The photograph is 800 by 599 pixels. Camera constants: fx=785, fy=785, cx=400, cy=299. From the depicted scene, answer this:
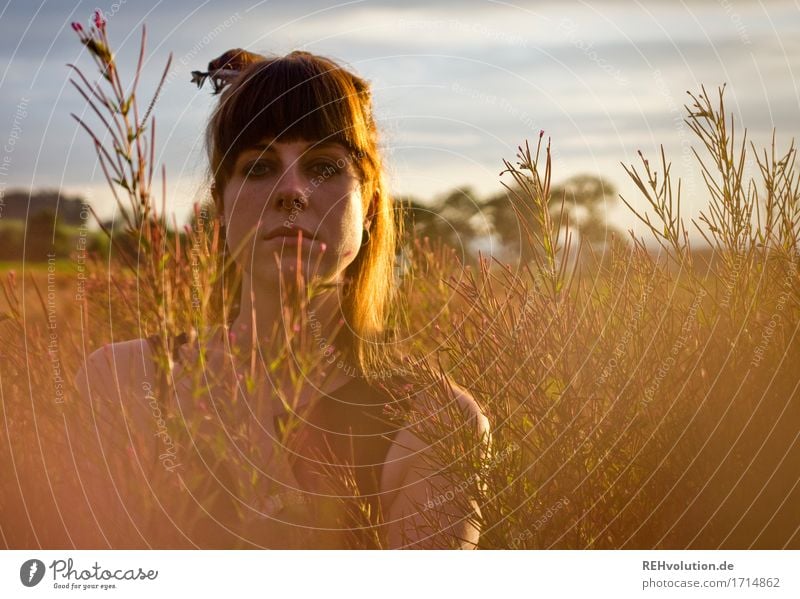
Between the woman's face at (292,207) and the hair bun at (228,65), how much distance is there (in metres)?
0.20

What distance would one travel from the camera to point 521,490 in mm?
1370

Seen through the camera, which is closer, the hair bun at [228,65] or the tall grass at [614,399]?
the tall grass at [614,399]

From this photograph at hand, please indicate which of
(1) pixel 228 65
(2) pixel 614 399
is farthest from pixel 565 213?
(1) pixel 228 65

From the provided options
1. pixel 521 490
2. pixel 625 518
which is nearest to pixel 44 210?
pixel 521 490

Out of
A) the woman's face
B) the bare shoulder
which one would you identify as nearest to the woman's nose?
the woman's face

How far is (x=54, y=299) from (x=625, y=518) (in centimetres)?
130

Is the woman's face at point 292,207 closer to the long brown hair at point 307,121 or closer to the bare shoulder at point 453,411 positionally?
the long brown hair at point 307,121

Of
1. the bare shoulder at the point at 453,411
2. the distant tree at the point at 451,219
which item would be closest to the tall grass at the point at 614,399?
the bare shoulder at the point at 453,411

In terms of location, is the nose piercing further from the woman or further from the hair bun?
the hair bun

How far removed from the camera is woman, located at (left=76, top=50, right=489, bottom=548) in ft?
5.01

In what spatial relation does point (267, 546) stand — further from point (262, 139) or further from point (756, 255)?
point (756, 255)

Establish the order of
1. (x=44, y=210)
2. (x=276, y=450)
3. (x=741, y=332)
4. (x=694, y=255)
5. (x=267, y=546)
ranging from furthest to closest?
1. (x=44, y=210)
2. (x=267, y=546)
3. (x=694, y=255)
4. (x=741, y=332)
5. (x=276, y=450)

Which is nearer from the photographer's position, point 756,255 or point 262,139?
point 756,255

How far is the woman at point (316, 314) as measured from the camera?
5.01ft
